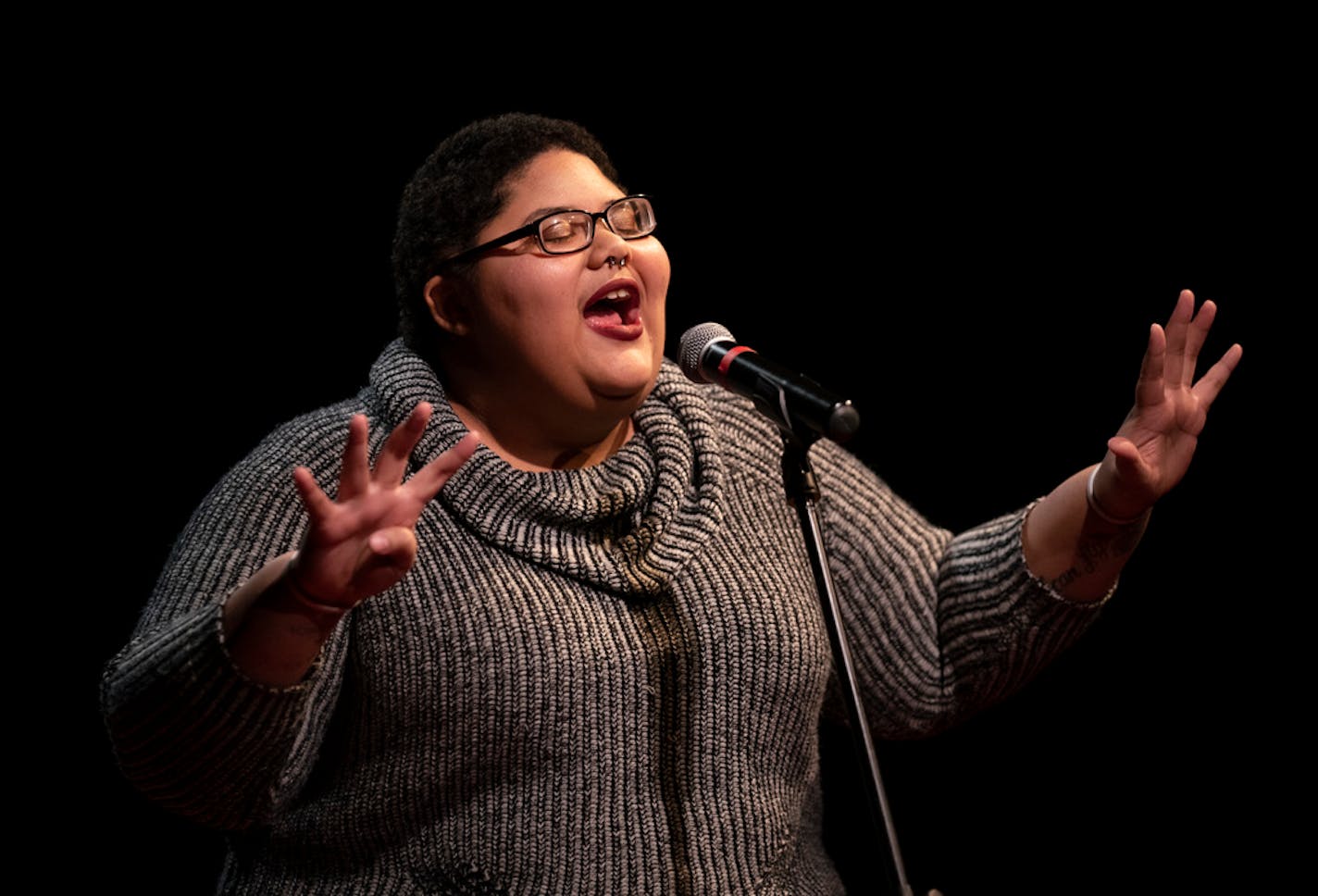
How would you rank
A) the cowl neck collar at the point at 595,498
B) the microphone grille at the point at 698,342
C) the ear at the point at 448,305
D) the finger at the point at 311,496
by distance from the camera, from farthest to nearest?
the ear at the point at 448,305
the cowl neck collar at the point at 595,498
the microphone grille at the point at 698,342
the finger at the point at 311,496

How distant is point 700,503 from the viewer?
1902mm

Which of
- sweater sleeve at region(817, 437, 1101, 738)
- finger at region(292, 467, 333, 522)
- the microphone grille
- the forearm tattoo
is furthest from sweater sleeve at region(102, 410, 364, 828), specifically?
the forearm tattoo

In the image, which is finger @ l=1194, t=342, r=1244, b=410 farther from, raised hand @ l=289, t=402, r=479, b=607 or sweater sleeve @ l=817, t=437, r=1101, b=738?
raised hand @ l=289, t=402, r=479, b=607

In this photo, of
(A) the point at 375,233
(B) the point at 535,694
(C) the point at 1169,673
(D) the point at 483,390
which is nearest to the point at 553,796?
(B) the point at 535,694

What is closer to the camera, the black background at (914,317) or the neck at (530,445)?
the neck at (530,445)

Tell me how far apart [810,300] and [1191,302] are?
97 cm

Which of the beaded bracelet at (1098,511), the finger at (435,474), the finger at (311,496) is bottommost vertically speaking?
the finger at (311,496)

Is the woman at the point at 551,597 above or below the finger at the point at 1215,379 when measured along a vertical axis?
below

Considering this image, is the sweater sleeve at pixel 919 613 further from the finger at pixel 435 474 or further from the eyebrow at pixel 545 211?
the finger at pixel 435 474

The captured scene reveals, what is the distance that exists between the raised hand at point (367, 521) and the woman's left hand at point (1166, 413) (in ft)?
2.83

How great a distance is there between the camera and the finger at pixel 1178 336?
1.72m

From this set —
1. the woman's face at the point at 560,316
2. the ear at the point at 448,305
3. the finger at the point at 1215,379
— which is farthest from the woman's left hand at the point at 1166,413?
the ear at the point at 448,305

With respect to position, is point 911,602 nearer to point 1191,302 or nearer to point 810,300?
point 1191,302

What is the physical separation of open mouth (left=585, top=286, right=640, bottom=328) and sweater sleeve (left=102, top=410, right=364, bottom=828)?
Result: 36cm
